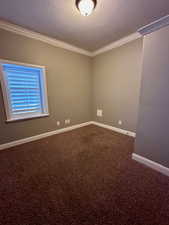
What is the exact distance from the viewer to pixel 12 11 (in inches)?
65.2

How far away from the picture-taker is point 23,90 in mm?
2389

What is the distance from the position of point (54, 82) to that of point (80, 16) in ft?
4.96

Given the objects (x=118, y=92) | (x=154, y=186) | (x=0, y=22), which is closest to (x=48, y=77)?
(x=0, y=22)

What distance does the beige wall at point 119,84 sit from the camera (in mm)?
2543

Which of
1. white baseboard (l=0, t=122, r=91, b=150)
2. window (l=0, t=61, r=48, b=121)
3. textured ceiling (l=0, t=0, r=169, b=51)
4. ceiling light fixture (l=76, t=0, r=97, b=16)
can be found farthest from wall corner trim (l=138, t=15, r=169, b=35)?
white baseboard (l=0, t=122, r=91, b=150)

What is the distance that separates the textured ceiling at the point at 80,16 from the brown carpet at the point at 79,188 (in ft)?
8.30

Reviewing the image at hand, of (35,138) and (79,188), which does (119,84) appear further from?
(35,138)

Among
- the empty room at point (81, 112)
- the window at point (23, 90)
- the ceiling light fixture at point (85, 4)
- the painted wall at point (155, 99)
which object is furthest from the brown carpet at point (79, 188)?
the ceiling light fixture at point (85, 4)

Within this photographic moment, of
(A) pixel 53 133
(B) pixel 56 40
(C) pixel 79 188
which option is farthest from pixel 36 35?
(C) pixel 79 188

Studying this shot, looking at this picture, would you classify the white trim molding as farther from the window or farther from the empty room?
the window

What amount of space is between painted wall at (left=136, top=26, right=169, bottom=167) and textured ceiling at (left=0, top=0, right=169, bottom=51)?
62 centimetres

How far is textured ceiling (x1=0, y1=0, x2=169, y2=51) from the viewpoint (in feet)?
5.02

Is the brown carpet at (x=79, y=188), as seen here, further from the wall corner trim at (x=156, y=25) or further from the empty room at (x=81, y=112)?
the wall corner trim at (x=156, y=25)

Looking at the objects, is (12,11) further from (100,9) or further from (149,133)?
(149,133)
